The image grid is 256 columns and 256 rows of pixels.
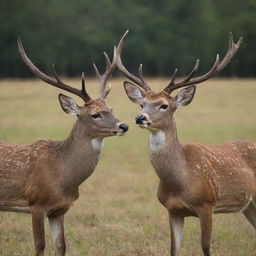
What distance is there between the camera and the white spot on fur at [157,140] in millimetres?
7301

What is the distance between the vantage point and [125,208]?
10.3 metres

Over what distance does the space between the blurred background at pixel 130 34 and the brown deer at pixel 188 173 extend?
150 ft

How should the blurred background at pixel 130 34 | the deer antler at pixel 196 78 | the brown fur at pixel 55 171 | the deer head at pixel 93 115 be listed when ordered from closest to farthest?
the brown fur at pixel 55 171 < the deer head at pixel 93 115 < the deer antler at pixel 196 78 < the blurred background at pixel 130 34

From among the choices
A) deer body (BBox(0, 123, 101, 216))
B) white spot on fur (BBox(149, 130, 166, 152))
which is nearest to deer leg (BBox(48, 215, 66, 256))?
deer body (BBox(0, 123, 101, 216))

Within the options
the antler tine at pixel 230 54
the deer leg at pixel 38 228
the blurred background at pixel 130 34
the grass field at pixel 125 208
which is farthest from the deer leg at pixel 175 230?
the blurred background at pixel 130 34

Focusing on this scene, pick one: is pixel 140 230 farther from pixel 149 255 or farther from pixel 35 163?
pixel 35 163

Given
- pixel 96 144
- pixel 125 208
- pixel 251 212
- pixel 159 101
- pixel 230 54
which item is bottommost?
pixel 125 208

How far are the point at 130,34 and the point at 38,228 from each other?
54092 millimetres

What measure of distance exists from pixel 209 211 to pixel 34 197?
179 centimetres

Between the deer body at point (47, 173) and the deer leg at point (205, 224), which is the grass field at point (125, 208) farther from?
the deer body at point (47, 173)

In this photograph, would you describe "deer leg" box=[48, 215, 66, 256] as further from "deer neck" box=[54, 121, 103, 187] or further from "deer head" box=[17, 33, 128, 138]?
"deer head" box=[17, 33, 128, 138]

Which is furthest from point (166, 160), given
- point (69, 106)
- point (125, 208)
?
point (125, 208)

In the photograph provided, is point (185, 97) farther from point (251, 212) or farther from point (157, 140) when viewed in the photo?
point (251, 212)

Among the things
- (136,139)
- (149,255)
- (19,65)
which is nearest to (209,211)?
(149,255)
